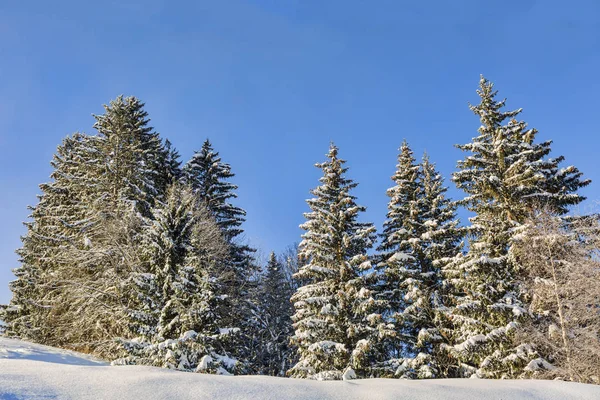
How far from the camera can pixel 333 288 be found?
18.3m

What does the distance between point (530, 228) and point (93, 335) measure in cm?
1996

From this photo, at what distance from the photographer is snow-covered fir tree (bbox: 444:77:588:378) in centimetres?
1555

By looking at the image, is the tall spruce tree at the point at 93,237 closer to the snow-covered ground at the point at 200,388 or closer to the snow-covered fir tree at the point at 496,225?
the snow-covered ground at the point at 200,388

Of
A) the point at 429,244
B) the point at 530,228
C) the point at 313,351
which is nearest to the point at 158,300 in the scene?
the point at 313,351

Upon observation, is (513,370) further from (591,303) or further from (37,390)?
(37,390)

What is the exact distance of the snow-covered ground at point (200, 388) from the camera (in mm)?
4797

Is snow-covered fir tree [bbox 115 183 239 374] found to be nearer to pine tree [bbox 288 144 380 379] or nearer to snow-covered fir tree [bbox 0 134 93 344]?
pine tree [bbox 288 144 380 379]

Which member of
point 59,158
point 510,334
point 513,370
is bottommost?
point 513,370

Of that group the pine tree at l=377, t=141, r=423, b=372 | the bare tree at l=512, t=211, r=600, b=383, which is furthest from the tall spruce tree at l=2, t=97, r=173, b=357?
the bare tree at l=512, t=211, r=600, b=383

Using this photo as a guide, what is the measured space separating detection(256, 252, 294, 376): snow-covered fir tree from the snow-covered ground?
25717 millimetres

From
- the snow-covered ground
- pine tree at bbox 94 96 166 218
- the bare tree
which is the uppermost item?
pine tree at bbox 94 96 166 218

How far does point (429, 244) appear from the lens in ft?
63.7

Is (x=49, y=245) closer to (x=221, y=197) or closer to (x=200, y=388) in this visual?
(x=221, y=197)

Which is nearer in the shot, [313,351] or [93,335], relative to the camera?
[313,351]
